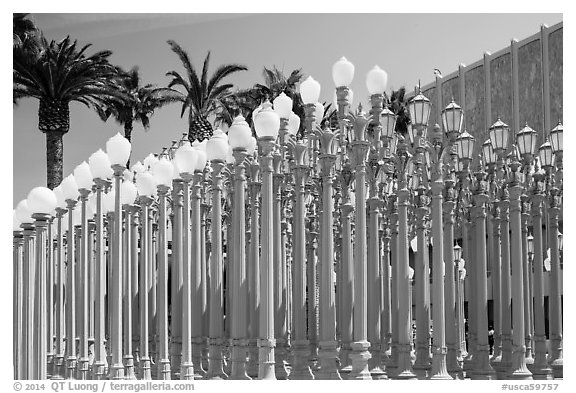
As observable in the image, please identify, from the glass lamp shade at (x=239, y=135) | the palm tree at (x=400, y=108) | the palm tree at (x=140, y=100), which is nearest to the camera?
the glass lamp shade at (x=239, y=135)

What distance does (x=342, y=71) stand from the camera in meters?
12.6

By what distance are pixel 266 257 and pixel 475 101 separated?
41340 mm

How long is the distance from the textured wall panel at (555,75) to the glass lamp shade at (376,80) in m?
32.9

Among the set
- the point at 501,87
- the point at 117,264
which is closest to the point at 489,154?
the point at 117,264

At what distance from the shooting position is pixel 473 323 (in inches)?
626

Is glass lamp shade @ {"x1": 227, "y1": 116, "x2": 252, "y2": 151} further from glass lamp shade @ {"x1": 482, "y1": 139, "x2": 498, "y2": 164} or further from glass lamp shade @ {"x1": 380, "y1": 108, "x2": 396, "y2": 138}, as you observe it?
glass lamp shade @ {"x1": 482, "y1": 139, "x2": 498, "y2": 164}

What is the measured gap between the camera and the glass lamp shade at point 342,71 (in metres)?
12.5

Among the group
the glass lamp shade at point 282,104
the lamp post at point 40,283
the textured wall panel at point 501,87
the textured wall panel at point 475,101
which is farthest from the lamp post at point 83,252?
the textured wall panel at point 475,101

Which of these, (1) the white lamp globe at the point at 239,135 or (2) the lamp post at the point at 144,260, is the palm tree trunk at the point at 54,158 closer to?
(2) the lamp post at the point at 144,260

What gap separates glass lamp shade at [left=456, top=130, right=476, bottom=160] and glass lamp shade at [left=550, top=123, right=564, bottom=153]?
1163mm

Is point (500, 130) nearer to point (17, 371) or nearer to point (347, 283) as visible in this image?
point (347, 283)

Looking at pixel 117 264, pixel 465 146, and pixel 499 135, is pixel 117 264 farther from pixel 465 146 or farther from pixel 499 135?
pixel 499 135

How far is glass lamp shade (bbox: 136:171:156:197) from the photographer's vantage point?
1464 centimetres
